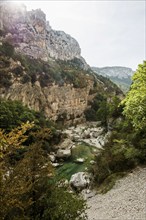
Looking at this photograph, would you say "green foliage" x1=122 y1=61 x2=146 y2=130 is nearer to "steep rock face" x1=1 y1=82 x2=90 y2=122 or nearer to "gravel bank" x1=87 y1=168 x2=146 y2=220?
"gravel bank" x1=87 y1=168 x2=146 y2=220

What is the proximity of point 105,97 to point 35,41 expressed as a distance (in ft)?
128

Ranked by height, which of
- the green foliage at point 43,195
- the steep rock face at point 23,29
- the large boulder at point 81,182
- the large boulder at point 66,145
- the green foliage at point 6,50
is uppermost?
the steep rock face at point 23,29

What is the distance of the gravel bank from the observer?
17.3m

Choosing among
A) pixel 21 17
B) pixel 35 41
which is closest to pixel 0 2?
pixel 21 17

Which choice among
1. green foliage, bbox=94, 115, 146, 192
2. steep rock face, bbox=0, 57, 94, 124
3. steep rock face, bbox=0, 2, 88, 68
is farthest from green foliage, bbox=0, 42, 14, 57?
green foliage, bbox=94, 115, 146, 192

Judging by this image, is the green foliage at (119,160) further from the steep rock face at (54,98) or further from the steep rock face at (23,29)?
the steep rock face at (23,29)

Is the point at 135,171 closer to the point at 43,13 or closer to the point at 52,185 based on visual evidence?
the point at 52,185

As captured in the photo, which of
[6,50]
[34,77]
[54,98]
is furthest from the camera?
[54,98]

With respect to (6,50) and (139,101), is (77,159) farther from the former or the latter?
(6,50)

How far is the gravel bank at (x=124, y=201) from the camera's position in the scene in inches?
682

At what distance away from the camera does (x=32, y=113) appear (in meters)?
64.1

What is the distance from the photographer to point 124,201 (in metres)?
19.7

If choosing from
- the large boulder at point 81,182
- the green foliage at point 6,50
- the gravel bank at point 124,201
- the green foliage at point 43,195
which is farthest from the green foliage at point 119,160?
the green foliage at point 6,50

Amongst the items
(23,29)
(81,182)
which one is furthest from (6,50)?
(81,182)
